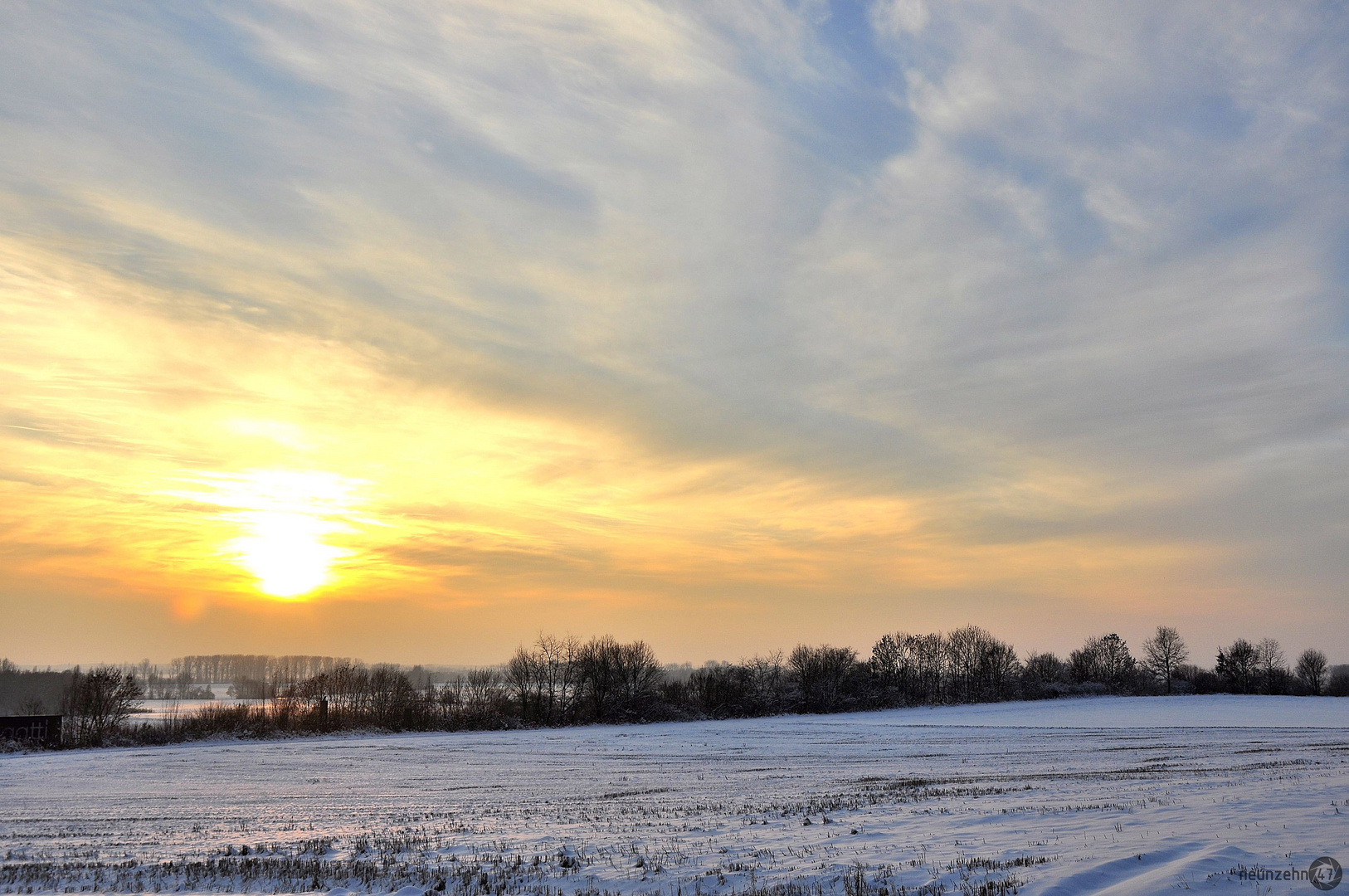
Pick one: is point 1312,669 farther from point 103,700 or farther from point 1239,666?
point 103,700

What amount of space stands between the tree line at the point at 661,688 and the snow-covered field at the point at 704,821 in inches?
1376

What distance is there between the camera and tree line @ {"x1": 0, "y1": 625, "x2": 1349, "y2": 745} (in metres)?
87.9

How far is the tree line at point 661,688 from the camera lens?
87875 mm

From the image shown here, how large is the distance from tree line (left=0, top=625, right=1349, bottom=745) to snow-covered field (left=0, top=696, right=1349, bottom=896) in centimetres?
3495

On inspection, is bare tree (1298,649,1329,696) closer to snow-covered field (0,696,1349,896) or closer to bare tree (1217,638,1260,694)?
bare tree (1217,638,1260,694)

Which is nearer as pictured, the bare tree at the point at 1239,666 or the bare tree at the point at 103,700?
the bare tree at the point at 103,700

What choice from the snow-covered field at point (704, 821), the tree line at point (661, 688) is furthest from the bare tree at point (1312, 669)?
the snow-covered field at point (704, 821)

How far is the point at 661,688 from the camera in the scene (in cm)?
12250

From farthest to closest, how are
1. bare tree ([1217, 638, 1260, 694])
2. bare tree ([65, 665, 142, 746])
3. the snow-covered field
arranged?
bare tree ([1217, 638, 1260, 694]) < bare tree ([65, 665, 142, 746]) < the snow-covered field

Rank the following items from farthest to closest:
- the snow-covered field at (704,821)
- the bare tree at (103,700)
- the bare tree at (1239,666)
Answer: the bare tree at (1239,666), the bare tree at (103,700), the snow-covered field at (704,821)

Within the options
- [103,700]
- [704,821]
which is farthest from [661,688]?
[704,821]

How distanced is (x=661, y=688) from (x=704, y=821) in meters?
104

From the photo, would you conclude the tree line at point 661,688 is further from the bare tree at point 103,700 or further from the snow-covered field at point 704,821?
the snow-covered field at point 704,821

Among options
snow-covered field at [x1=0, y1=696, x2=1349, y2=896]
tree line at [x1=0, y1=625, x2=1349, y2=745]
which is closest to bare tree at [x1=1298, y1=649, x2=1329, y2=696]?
tree line at [x1=0, y1=625, x2=1349, y2=745]
